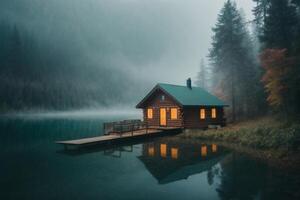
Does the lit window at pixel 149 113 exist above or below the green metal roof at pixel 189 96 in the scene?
below

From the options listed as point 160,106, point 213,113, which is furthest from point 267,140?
point 160,106

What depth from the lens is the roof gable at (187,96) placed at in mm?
29172

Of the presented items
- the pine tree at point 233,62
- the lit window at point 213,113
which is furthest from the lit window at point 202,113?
the pine tree at point 233,62

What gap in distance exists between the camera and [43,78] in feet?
409

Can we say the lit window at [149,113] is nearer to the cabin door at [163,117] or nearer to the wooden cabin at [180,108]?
the wooden cabin at [180,108]

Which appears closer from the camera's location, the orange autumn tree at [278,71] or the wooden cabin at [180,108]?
the orange autumn tree at [278,71]

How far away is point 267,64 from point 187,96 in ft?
36.2

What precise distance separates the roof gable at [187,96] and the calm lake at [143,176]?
11.2m

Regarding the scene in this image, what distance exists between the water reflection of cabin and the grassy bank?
2.69 m

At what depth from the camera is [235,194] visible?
9.70 m

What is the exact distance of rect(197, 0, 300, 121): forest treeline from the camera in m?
22.8

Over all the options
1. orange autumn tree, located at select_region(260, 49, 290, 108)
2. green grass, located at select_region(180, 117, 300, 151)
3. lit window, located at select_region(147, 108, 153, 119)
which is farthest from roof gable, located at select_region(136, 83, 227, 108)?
orange autumn tree, located at select_region(260, 49, 290, 108)

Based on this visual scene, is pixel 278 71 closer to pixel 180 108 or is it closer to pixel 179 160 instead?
pixel 180 108

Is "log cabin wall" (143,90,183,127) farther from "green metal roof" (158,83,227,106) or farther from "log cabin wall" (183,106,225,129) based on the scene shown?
"green metal roof" (158,83,227,106)
